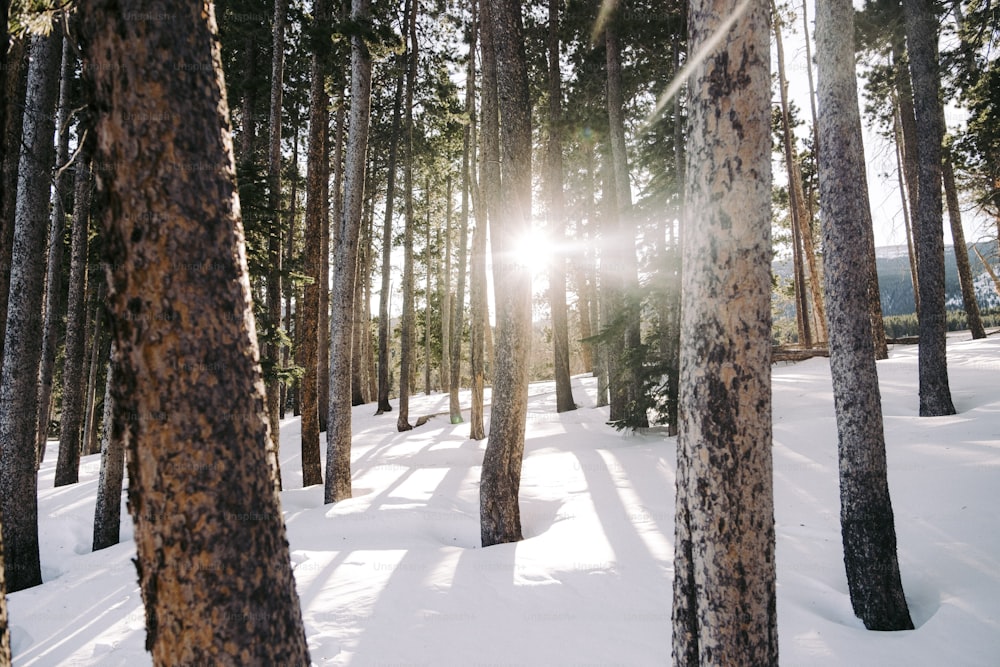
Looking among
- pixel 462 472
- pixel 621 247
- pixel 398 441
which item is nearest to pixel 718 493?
pixel 462 472

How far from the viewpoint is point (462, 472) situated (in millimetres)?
9492

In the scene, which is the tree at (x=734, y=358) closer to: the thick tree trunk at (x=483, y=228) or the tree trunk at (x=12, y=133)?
the thick tree trunk at (x=483, y=228)

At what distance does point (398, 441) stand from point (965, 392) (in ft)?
39.4

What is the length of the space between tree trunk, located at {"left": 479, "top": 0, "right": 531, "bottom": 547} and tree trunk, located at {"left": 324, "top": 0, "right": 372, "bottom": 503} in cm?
288

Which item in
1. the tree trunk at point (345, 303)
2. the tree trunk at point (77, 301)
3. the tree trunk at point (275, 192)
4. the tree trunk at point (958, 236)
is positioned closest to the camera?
the tree trunk at point (345, 303)

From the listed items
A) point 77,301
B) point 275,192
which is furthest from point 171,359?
point 77,301

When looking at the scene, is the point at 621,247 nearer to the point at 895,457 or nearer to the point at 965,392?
the point at 895,457

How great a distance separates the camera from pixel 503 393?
18.8 feet

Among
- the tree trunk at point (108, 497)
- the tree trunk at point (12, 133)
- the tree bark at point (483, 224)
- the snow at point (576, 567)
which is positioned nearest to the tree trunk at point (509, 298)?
the tree bark at point (483, 224)

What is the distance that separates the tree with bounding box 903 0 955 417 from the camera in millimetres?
7867

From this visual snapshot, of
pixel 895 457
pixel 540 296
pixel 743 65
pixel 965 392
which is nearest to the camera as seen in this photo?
pixel 743 65

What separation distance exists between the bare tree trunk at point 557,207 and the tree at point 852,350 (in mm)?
8104

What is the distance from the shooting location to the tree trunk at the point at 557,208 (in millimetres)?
12266

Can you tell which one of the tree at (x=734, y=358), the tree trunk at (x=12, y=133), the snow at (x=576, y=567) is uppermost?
the tree trunk at (x=12, y=133)
